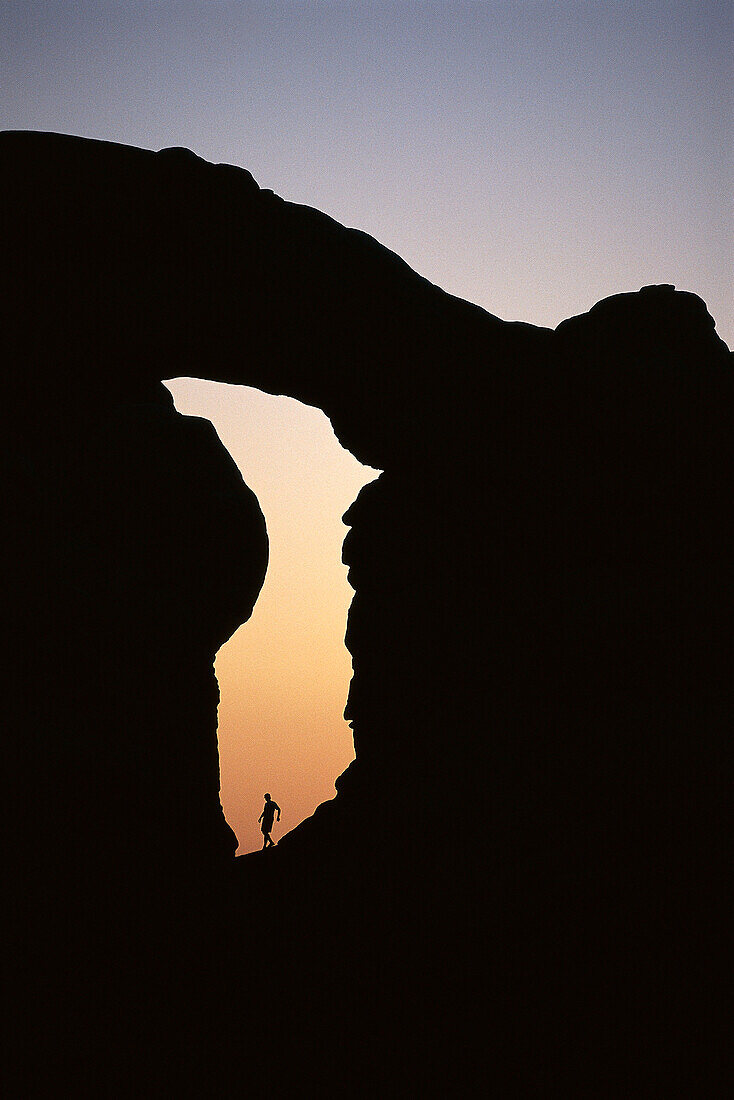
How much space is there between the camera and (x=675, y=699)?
23.5ft

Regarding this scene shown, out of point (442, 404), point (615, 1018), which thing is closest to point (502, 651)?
point (442, 404)

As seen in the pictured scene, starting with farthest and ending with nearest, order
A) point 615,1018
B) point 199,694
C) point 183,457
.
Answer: point 183,457
point 199,694
point 615,1018

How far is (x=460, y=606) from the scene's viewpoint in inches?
312

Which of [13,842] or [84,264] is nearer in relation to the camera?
[84,264]

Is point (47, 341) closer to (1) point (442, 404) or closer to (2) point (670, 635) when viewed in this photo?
(1) point (442, 404)

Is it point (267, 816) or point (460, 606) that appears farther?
point (267, 816)

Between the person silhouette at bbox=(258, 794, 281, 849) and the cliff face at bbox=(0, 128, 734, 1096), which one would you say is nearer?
the cliff face at bbox=(0, 128, 734, 1096)

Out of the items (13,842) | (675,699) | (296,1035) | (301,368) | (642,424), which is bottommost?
(296,1035)

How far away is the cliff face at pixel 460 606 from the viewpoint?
6.80 meters

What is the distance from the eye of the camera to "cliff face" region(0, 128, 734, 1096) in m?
6.80

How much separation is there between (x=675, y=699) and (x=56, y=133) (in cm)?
658

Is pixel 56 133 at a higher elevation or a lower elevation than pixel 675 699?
higher

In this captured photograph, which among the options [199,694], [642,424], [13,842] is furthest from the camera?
[199,694]

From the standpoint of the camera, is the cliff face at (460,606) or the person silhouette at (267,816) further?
the person silhouette at (267,816)
